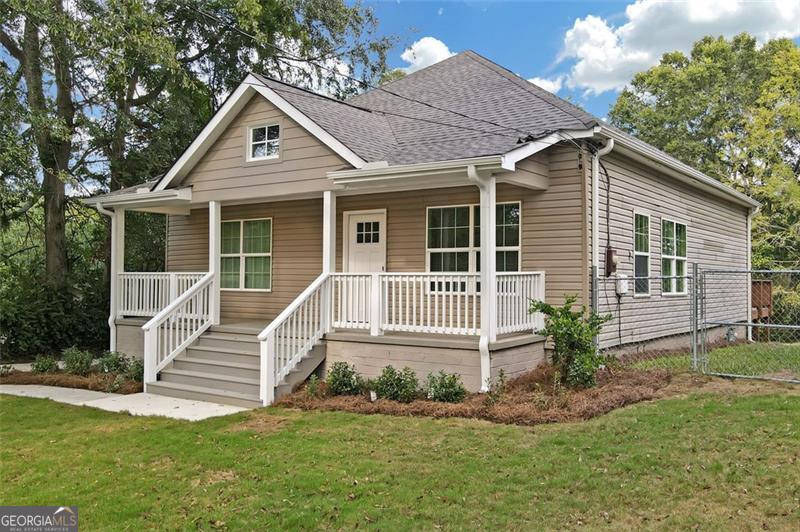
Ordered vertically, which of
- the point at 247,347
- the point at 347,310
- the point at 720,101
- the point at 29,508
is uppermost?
the point at 720,101

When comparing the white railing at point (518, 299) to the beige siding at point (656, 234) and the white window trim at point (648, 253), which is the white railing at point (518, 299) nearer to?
the beige siding at point (656, 234)

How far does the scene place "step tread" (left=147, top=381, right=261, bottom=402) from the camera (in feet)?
28.0

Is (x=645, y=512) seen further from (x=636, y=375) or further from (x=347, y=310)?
(x=347, y=310)

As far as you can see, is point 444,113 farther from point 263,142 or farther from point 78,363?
point 78,363

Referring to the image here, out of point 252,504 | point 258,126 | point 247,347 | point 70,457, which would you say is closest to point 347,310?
point 247,347

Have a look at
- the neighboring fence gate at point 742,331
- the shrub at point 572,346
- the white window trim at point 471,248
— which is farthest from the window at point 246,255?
the neighboring fence gate at point 742,331

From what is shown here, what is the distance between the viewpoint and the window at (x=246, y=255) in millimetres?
12633

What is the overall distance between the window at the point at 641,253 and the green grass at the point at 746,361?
134 cm

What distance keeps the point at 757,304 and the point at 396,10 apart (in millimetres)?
13991

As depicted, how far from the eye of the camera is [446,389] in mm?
7941

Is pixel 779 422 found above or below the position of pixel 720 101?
below

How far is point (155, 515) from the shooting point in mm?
4480

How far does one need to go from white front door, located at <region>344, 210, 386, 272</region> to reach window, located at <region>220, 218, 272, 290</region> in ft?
6.44

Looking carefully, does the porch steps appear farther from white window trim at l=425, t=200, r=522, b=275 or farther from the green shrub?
white window trim at l=425, t=200, r=522, b=275
